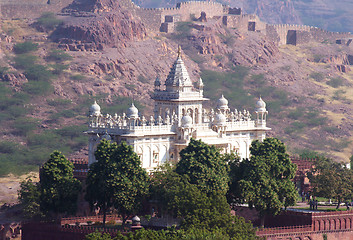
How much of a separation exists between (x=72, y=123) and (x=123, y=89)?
17040mm

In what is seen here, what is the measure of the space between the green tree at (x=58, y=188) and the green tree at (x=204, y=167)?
9.46 meters

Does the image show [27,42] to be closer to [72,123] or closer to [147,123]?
[72,123]

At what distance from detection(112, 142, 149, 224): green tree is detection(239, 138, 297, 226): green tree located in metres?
9.01

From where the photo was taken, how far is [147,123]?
115625 mm

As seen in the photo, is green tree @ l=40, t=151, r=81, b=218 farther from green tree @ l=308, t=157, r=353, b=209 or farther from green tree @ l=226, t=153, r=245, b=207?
green tree @ l=308, t=157, r=353, b=209

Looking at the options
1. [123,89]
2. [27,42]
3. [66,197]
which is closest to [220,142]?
[66,197]

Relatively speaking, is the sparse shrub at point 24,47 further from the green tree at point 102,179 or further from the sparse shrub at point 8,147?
the green tree at point 102,179

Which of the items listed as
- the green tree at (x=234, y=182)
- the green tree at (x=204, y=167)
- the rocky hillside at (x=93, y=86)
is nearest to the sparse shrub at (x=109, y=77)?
the rocky hillside at (x=93, y=86)

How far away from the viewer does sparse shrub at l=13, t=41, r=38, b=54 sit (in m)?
180

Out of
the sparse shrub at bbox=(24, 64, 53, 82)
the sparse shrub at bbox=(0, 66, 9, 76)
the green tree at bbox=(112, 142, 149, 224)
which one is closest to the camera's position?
the green tree at bbox=(112, 142, 149, 224)

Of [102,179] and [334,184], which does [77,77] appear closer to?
[334,184]

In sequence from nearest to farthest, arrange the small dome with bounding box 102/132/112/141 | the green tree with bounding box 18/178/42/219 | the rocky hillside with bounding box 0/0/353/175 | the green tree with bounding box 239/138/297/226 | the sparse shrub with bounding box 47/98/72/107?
the green tree with bounding box 239/138/297/226, the green tree with bounding box 18/178/42/219, the small dome with bounding box 102/132/112/141, the rocky hillside with bounding box 0/0/353/175, the sparse shrub with bounding box 47/98/72/107

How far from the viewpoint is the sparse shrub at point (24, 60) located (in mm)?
174212

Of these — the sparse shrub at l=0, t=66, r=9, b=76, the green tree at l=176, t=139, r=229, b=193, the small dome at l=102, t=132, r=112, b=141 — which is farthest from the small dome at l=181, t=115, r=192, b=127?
the sparse shrub at l=0, t=66, r=9, b=76
